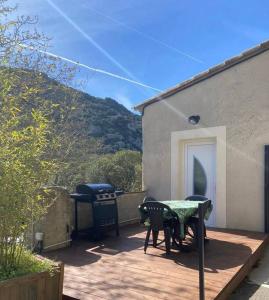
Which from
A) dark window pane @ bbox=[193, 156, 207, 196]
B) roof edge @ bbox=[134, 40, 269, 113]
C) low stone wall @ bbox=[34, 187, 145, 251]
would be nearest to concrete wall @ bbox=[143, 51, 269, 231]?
roof edge @ bbox=[134, 40, 269, 113]

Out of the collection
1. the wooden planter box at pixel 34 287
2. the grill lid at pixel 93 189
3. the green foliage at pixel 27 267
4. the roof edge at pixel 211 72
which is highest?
the roof edge at pixel 211 72

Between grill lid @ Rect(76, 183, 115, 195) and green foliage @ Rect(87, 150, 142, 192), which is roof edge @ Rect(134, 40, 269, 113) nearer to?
grill lid @ Rect(76, 183, 115, 195)

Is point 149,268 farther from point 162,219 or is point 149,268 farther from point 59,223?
point 59,223

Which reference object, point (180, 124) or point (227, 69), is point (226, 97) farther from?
point (180, 124)

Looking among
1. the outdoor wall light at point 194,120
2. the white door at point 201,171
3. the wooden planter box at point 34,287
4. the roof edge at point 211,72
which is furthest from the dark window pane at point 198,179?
the wooden planter box at point 34,287

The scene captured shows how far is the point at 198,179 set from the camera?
359 inches

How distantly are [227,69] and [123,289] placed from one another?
6.05 m

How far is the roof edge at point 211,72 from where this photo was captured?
26.0 feet

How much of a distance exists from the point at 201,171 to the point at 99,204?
10.5ft

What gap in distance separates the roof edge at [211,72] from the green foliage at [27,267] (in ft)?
21.1

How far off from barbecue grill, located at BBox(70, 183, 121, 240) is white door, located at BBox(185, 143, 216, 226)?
2573 millimetres

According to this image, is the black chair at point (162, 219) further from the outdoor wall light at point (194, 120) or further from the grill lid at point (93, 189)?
the outdoor wall light at point (194, 120)

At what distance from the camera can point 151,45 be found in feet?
42.2

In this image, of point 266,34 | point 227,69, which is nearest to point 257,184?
point 227,69
